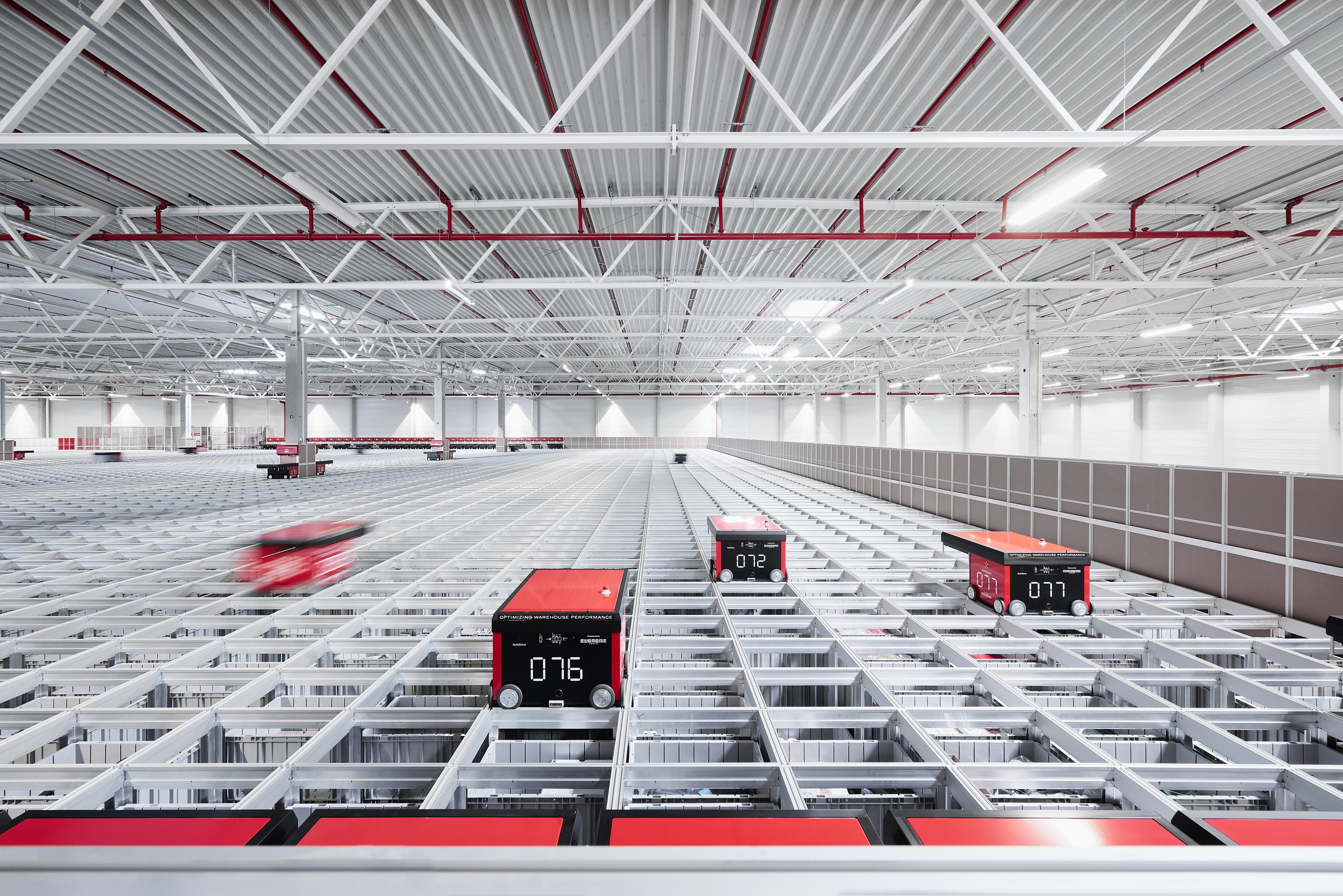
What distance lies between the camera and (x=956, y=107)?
25.9 ft

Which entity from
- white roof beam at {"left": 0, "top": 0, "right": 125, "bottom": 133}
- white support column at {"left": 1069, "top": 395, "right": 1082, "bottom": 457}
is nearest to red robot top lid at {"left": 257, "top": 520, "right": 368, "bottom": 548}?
white roof beam at {"left": 0, "top": 0, "right": 125, "bottom": 133}

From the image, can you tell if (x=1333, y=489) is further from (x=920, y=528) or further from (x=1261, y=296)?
(x=1261, y=296)

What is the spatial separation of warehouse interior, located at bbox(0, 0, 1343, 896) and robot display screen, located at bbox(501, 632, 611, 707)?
0.02m

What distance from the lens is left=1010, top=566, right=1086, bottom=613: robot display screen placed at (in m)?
5.19

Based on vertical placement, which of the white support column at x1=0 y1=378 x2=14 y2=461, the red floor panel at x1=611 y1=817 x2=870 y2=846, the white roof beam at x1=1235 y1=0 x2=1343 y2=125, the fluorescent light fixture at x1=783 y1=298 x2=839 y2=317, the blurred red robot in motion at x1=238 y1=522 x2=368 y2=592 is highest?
the fluorescent light fixture at x1=783 y1=298 x2=839 y2=317

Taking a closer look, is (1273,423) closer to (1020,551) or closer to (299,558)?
(1020,551)

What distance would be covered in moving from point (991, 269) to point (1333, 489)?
7.91m

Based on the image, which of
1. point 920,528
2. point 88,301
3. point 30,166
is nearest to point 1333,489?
point 920,528

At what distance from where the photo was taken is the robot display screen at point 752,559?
629cm

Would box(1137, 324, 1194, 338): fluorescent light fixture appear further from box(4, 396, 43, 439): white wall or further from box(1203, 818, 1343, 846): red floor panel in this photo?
box(4, 396, 43, 439): white wall

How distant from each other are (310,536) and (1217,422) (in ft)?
140

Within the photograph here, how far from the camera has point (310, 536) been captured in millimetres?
7238

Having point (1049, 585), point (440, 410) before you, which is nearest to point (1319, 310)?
point (1049, 585)

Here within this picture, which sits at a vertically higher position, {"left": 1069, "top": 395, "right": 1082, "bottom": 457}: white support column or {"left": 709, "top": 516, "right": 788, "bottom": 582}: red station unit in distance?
{"left": 1069, "top": 395, "right": 1082, "bottom": 457}: white support column
